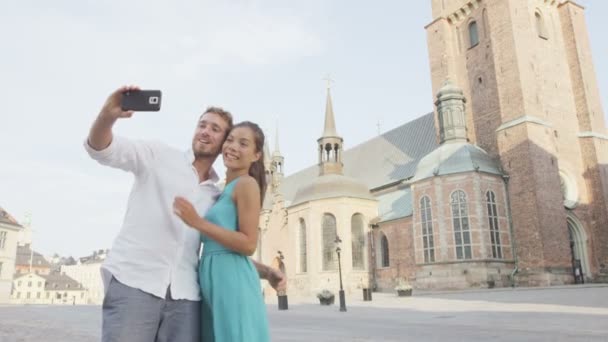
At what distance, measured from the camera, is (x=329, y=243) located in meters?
31.3

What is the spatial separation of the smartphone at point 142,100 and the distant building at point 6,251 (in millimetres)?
48412

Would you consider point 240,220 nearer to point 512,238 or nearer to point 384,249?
point 512,238

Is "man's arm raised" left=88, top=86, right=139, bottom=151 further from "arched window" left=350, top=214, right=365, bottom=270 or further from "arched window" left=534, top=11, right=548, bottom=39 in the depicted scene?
"arched window" left=534, top=11, right=548, bottom=39

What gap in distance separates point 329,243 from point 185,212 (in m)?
29.4

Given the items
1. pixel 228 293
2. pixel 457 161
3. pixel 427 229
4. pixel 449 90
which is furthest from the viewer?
pixel 449 90

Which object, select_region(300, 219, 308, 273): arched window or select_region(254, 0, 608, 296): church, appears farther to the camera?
select_region(300, 219, 308, 273): arched window

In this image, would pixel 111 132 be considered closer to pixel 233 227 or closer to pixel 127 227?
pixel 127 227

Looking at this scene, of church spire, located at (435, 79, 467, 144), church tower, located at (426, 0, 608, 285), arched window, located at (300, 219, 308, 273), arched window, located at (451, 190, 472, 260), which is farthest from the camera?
arched window, located at (300, 219, 308, 273)

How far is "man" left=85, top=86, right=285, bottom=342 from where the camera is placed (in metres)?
2.29

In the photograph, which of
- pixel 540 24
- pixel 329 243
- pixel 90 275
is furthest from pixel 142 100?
pixel 90 275

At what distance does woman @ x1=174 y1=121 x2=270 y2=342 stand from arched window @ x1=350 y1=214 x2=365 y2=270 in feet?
96.9

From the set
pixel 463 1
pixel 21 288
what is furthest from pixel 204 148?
pixel 21 288

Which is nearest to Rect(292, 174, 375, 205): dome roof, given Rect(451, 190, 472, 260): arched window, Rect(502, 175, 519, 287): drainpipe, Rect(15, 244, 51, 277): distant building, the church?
the church

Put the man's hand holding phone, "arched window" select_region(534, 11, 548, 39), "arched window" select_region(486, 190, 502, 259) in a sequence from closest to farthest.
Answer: the man's hand holding phone → "arched window" select_region(486, 190, 502, 259) → "arched window" select_region(534, 11, 548, 39)
